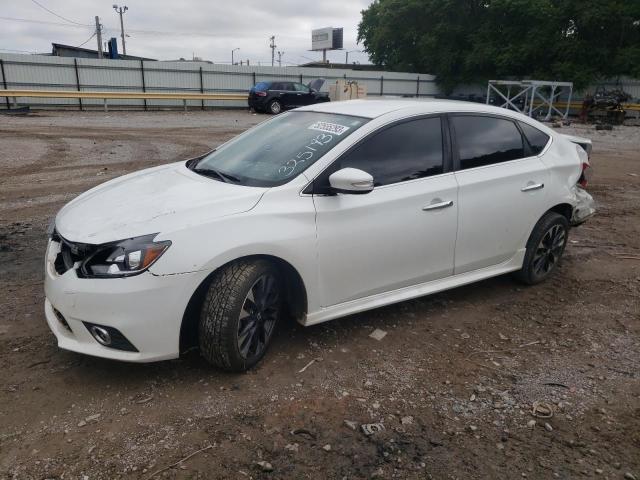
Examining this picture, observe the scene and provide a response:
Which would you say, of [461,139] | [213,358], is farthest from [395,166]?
[213,358]

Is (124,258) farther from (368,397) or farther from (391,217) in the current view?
(391,217)

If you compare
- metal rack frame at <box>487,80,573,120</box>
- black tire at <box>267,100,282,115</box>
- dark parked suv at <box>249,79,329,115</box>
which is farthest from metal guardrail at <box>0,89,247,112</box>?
metal rack frame at <box>487,80,573,120</box>

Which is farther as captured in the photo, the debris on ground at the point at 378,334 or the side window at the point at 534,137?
the side window at the point at 534,137

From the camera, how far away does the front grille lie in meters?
2.90

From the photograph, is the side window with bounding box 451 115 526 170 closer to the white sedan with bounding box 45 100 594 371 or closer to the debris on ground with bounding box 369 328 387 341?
the white sedan with bounding box 45 100 594 371

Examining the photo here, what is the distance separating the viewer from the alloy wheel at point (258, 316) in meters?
3.14

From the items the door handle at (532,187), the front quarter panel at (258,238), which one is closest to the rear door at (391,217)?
the front quarter panel at (258,238)

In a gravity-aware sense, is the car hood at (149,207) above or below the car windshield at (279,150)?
below

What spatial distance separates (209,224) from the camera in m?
2.95

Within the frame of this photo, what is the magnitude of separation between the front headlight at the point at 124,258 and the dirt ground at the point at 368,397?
745mm

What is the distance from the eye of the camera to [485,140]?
4273 mm

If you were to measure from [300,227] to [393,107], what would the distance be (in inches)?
54.2

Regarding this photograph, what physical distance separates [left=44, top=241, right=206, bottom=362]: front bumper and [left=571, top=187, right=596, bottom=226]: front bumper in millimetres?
3762

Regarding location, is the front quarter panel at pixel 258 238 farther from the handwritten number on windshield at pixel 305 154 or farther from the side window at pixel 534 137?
the side window at pixel 534 137
